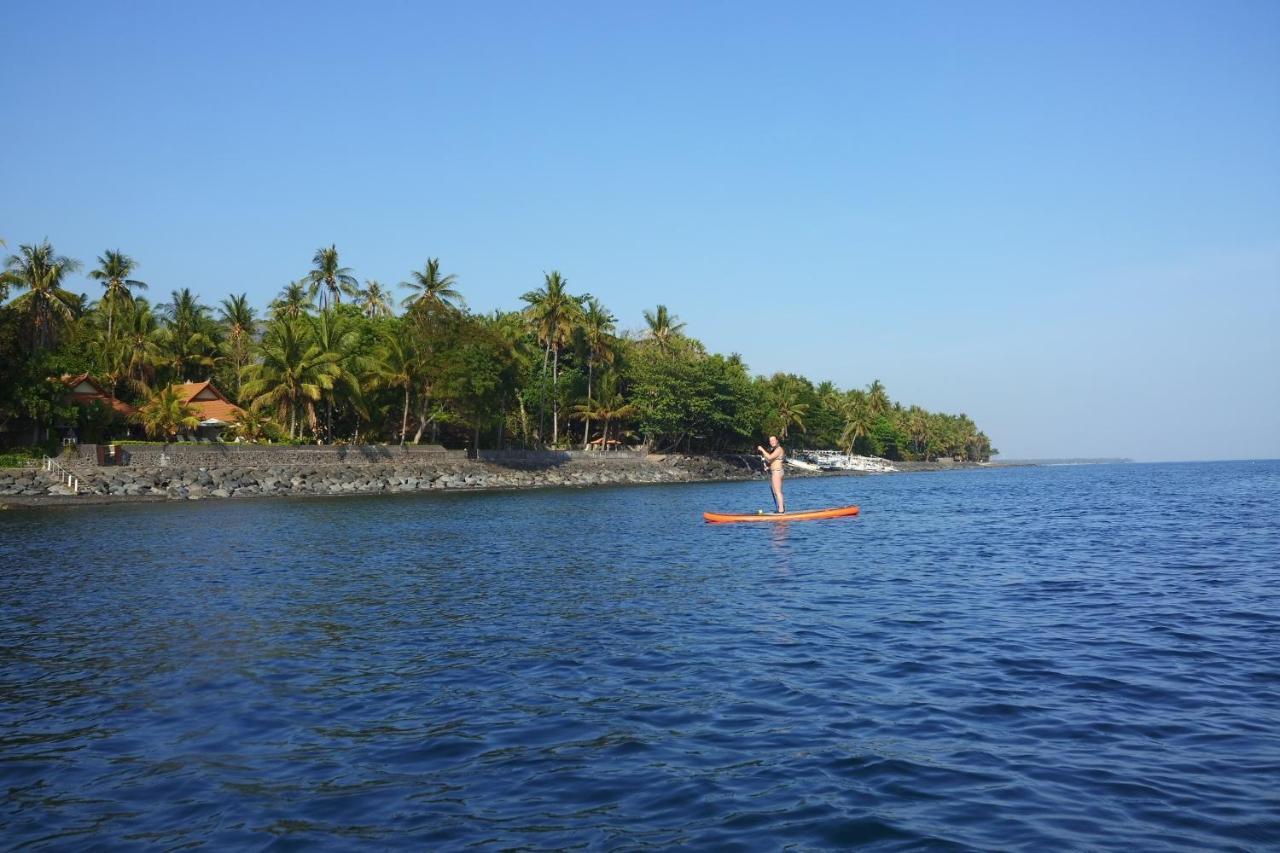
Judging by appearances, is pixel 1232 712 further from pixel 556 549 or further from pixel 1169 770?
pixel 556 549

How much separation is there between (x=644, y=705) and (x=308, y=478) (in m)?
55.0

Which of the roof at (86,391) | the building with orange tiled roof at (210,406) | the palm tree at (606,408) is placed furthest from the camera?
the palm tree at (606,408)

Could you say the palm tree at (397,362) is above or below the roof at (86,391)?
above

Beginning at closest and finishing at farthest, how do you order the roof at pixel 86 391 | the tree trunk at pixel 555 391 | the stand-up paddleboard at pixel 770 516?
the stand-up paddleboard at pixel 770 516
the roof at pixel 86 391
the tree trunk at pixel 555 391

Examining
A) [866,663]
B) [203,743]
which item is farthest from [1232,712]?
[203,743]

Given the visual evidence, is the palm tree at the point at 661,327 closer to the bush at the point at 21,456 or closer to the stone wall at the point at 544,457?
the stone wall at the point at 544,457

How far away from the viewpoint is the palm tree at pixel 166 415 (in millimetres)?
60125

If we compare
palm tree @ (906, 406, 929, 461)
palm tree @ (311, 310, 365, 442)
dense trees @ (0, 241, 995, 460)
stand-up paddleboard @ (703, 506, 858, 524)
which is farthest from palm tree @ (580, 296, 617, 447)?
palm tree @ (906, 406, 929, 461)

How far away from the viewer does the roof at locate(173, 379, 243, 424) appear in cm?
6738

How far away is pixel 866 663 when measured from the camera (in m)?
12.0

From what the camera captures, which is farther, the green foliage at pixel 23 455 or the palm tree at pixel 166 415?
the palm tree at pixel 166 415

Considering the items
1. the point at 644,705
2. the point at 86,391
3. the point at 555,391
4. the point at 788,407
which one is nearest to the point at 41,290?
the point at 86,391

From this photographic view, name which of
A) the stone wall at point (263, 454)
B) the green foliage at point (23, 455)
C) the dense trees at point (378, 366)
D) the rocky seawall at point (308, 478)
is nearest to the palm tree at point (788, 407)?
the dense trees at point (378, 366)

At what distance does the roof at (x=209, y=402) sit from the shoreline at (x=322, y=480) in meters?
10.5
